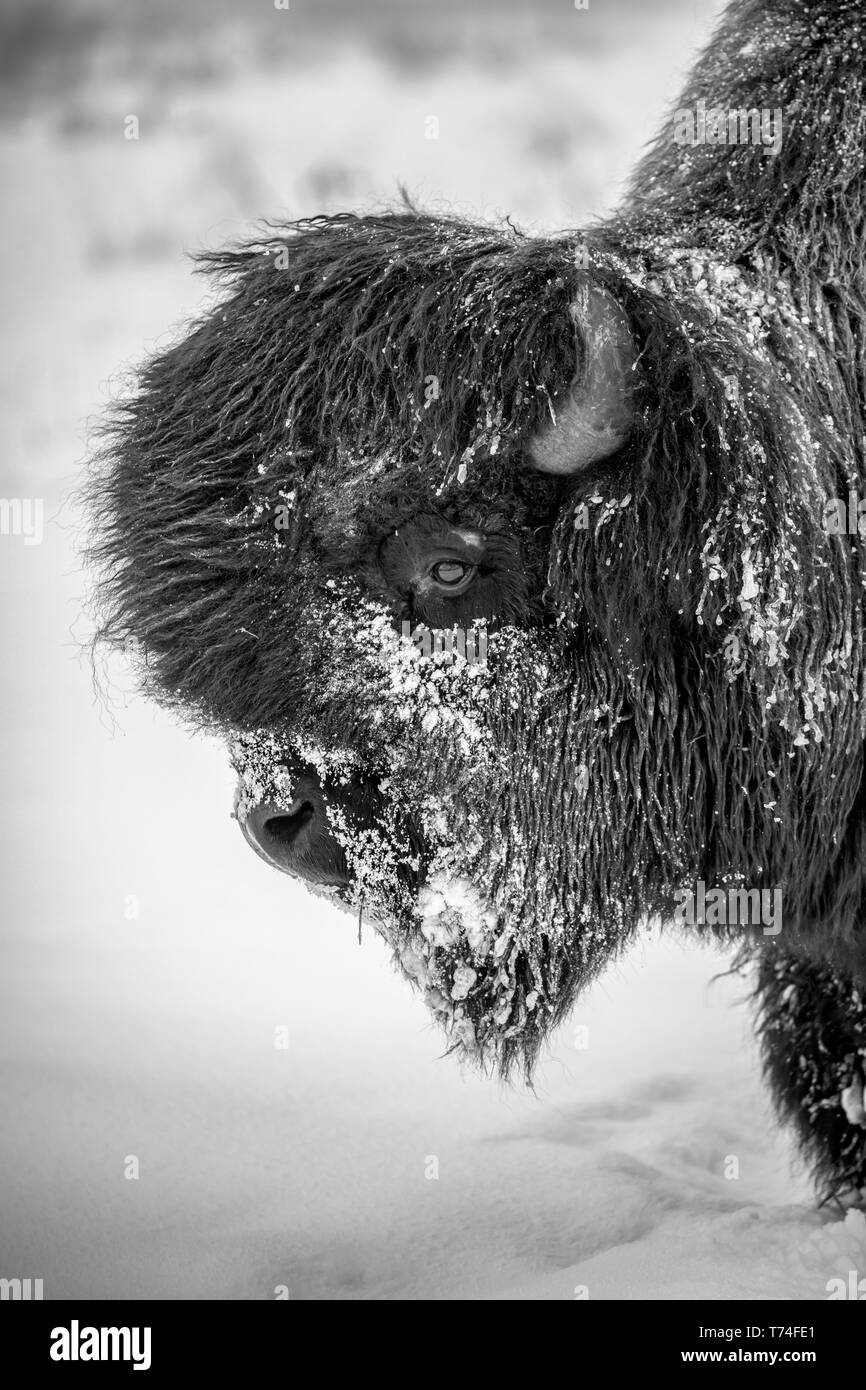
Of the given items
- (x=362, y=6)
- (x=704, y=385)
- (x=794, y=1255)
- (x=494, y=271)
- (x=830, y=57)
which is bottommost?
(x=794, y=1255)

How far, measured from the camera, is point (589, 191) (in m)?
8.11

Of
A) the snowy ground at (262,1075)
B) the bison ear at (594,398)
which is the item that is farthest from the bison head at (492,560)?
the snowy ground at (262,1075)

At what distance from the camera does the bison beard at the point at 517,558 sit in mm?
2346

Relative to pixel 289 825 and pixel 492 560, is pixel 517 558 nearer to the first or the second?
pixel 492 560

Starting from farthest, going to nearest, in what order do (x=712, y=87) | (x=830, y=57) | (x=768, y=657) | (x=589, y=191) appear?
(x=589, y=191) → (x=712, y=87) → (x=830, y=57) → (x=768, y=657)

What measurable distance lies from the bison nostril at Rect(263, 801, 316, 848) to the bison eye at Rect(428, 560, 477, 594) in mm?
488

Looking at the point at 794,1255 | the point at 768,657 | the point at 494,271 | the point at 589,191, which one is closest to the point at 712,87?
the point at 494,271

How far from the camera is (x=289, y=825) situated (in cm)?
251

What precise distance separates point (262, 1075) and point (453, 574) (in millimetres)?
2140

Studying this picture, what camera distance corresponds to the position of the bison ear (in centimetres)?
231

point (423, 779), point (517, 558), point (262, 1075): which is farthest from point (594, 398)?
point (262, 1075)

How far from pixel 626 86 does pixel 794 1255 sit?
27.2 ft

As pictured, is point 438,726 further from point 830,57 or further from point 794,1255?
point 830,57

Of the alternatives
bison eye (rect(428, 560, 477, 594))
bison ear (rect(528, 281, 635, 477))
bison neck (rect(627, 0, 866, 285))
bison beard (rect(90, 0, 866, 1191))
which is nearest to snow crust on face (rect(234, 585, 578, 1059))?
bison beard (rect(90, 0, 866, 1191))
